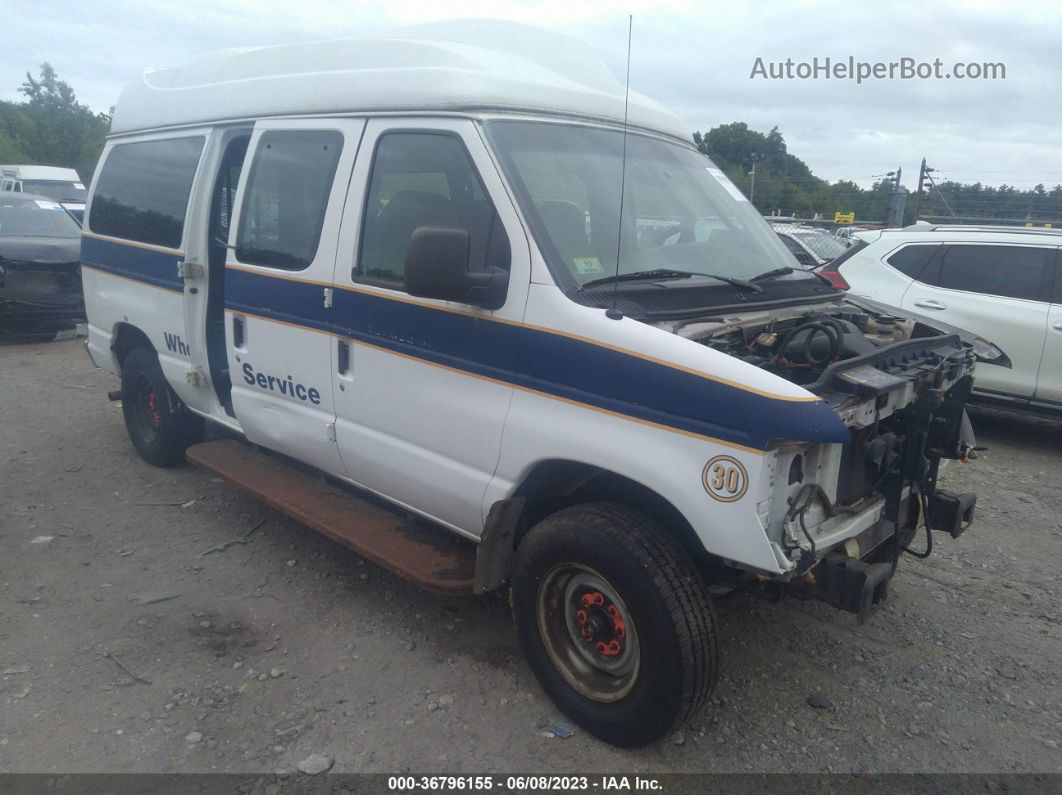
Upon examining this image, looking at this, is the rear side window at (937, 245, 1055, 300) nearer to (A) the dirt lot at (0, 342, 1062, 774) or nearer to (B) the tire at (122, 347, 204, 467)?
(A) the dirt lot at (0, 342, 1062, 774)

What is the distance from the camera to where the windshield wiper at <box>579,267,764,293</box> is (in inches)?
121

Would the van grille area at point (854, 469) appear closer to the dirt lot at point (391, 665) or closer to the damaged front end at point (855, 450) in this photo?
the damaged front end at point (855, 450)

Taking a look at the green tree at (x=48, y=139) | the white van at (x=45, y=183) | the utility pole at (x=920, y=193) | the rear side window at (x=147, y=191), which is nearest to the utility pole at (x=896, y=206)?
the utility pole at (x=920, y=193)

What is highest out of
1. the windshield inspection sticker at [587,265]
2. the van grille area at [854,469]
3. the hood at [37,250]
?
the windshield inspection sticker at [587,265]

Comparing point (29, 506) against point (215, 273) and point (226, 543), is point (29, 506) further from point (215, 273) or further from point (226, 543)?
point (215, 273)

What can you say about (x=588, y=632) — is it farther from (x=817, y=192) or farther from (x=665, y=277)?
(x=817, y=192)

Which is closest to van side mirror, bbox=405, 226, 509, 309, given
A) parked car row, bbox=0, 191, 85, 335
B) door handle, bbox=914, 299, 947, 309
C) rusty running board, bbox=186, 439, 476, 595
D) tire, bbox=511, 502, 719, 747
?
tire, bbox=511, 502, 719, 747

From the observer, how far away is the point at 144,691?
337cm

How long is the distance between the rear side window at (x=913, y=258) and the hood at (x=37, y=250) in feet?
29.0

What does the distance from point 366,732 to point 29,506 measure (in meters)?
3.34

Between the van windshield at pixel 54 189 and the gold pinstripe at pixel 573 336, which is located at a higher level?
the van windshield at pixel 54 189

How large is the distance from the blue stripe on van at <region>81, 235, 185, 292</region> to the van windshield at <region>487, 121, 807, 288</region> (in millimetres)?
2648

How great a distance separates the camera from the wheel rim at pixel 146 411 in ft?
18.8

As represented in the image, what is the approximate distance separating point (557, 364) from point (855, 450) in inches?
44.9
